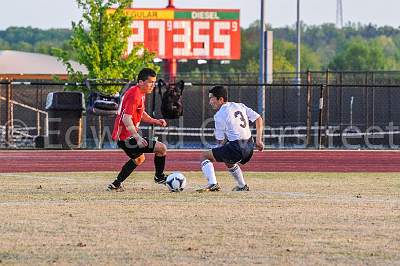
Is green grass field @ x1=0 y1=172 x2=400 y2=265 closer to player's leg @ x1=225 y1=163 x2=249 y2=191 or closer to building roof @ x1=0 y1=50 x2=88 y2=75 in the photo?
player's leg @ x1=225 y1=163 x2=249 y2=191

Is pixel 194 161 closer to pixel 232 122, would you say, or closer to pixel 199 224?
pixel 232 122

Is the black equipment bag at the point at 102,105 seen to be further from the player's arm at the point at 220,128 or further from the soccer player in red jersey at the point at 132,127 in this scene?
the player's arm at the point at 220,128

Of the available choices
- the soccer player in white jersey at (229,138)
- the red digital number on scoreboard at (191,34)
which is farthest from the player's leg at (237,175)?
the red digital number on scoreboard at (191,34)

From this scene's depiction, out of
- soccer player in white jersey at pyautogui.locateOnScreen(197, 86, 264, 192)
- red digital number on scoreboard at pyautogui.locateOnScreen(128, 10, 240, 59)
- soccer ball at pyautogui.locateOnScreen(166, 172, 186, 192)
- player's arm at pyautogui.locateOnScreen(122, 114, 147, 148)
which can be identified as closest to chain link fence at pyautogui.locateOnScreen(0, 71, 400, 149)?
red digital number on scoreboard at pyautogui.locateOnScreen(128, 10, 240, 59)

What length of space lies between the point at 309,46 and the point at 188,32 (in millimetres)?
115726

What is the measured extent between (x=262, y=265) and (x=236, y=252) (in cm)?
71

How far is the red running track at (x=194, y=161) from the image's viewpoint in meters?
24.0

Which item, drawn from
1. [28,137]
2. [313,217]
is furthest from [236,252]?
[28,137]

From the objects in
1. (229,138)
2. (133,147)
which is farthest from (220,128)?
(133,147)

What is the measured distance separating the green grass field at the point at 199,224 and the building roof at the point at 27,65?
131 ft

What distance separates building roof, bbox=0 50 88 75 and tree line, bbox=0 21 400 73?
493cm

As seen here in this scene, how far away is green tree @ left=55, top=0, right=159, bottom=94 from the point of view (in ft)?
128

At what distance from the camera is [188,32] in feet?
209

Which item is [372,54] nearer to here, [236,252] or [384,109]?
[384,109]
